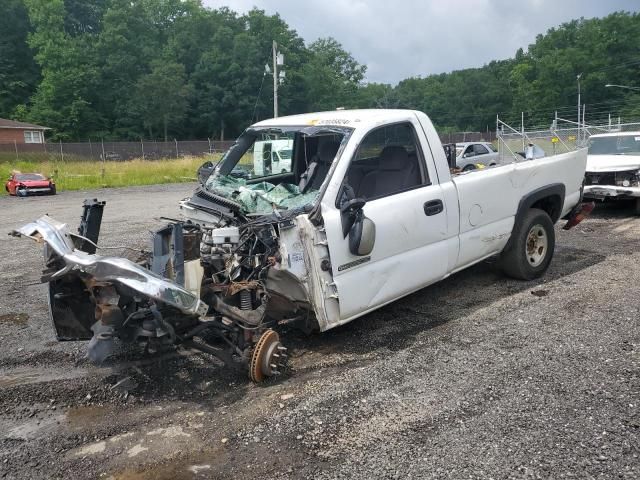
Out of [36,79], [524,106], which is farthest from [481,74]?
[36,79]

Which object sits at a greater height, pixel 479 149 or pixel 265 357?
pixel 479 149

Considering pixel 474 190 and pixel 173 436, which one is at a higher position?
pixel 474 190

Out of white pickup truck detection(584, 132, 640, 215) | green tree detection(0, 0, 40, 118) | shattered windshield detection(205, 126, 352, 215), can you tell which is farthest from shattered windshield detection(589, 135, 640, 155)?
green tree detection(0, 0, 40, 118)

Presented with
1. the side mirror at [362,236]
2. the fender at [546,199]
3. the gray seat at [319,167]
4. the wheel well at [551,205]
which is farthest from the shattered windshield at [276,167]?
the wheel well at [551,205]

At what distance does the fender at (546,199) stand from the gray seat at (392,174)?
1.53m

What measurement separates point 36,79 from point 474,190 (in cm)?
8066

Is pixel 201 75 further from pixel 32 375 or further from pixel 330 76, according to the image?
pixel 32 375

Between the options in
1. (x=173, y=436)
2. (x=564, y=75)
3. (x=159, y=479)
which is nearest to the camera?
(x=159, y=479)

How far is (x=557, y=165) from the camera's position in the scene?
253 inches

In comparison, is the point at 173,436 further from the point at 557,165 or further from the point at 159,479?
the point at 557,165

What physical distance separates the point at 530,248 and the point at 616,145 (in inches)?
277

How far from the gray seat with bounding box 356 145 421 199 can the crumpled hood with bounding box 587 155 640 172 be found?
23.5ft

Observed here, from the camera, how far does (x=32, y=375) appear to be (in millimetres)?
4391

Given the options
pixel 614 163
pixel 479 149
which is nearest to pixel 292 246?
pixel 614 163
